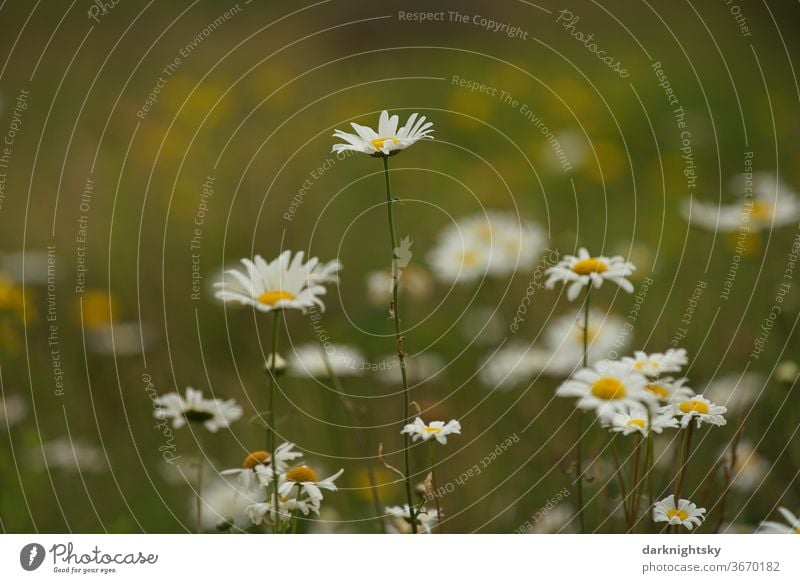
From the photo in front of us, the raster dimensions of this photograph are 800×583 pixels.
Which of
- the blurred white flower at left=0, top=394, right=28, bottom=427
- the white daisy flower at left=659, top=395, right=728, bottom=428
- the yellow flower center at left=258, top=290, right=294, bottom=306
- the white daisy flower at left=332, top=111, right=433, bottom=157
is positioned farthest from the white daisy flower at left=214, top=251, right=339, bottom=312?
→ the blurred white flower at left=0, top=394, right=28, bottom=427

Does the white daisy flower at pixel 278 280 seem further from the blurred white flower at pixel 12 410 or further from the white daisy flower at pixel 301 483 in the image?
the blurred white flower at pixel 12 410

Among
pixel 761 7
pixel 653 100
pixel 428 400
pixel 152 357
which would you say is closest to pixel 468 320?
pixel 428 400

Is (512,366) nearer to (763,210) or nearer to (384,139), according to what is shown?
(763,210)

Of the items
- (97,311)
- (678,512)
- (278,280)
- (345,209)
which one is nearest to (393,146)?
(278,280)

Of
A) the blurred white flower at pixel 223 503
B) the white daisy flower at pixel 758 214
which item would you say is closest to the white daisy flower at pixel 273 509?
the blurred white flower at pixel 223 503

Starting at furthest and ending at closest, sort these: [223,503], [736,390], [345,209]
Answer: [345,209] → [736,390] → [223,503]
